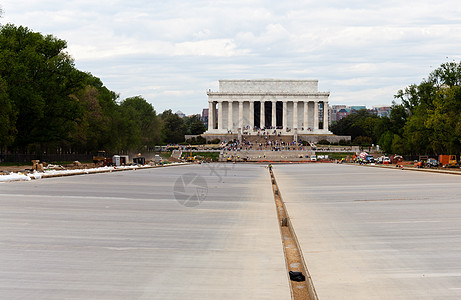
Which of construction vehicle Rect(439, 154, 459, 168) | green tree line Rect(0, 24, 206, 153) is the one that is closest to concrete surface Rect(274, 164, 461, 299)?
green tree line Rect(0, 24, 206, 153)

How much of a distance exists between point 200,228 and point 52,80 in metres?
56.3

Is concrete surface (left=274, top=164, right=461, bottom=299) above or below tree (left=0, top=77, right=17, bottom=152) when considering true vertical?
below

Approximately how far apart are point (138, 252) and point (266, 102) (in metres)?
174

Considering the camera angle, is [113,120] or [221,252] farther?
[113,120]

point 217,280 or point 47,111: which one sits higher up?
point 47,111

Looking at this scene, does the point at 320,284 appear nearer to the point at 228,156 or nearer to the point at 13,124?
the point at 13,124

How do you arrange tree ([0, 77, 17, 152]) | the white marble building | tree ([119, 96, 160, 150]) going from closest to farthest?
tree ([0, 77, 17, 152]) < tree ([119, 96, 160, 150]) < the white marble building

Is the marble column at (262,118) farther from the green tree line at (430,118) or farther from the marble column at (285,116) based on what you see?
the green tree line at (430,118)

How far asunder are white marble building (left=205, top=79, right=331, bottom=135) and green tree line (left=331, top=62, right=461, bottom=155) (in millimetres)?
56589

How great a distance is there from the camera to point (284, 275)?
360 inches

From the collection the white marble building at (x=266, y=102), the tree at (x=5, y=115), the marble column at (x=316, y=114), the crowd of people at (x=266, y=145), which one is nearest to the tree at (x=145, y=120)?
the crowd of people at (x=266, y=145)

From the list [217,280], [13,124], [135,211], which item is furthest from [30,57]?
[217,280]

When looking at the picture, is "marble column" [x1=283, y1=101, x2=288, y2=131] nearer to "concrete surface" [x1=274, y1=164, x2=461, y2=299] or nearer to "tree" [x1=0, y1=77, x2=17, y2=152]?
"tree" [x1=0, y1=77, x2=17, y2=152]

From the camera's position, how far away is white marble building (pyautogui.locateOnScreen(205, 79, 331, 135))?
178250 millimetres
